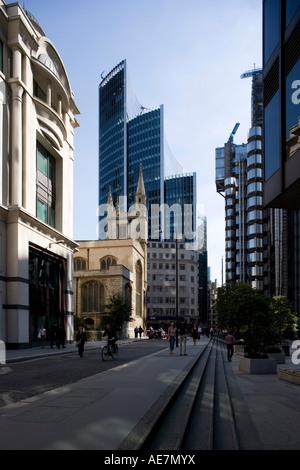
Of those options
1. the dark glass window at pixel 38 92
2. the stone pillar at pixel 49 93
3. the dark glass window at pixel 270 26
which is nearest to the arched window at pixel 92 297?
the dark glass window at pixel 38 92

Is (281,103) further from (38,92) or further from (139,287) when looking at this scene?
(139,287)

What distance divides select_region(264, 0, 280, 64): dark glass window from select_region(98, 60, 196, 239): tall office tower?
411 ft

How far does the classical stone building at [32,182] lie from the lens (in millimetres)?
28297

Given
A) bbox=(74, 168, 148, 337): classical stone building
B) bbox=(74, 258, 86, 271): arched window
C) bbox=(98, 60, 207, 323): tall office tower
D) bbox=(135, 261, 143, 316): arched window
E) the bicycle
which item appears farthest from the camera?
bbox=(98, 60, 207, 323): tall office tower

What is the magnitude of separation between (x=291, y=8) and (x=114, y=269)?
176 feet

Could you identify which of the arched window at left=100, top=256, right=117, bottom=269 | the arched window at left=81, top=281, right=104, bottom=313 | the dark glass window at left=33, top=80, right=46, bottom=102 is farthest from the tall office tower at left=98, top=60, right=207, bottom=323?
the dark glass window at left=33, top=80, right=46, bottom=102

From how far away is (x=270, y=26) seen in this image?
51.0 feet

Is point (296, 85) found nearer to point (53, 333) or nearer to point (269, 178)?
point (269, 178)

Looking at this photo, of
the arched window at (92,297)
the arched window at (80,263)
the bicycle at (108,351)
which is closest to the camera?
the bicycle at (108,351)

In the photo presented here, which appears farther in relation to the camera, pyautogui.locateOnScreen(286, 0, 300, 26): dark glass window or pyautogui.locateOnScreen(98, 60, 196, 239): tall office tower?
pyautogui.locateOnScreen(98, 60, 196, 239): tall office tower

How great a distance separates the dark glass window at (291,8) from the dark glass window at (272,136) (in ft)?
6.82

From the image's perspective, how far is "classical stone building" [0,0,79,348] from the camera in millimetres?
28297

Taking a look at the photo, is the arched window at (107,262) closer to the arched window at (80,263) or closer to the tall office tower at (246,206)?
the arched window at (80,263)

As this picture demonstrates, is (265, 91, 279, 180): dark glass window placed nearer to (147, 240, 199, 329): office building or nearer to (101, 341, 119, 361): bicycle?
A: (101, 341, 119, 361): bicycle
